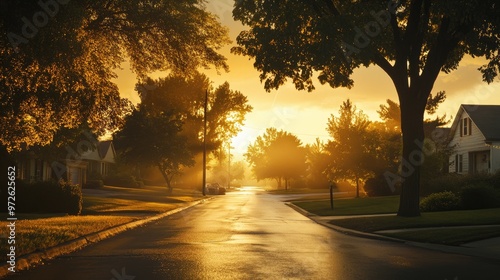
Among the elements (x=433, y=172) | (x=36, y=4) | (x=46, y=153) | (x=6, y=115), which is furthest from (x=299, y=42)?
(x=46, y=153)

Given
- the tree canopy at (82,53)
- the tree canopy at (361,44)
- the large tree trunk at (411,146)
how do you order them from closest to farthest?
1. the tree canopy at (82,53)
2. the tree canopy at (361,44)
3. the large tree trunk at (411,146)

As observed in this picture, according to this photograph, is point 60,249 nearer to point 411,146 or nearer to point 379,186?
point 411,146

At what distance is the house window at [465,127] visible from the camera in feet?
167

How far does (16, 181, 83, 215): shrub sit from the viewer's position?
28.3 metres

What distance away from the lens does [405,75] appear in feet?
77.8

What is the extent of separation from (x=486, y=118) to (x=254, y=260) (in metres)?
42.7

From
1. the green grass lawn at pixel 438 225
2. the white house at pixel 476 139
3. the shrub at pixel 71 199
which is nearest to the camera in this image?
the green grass lawn at pixel 438 225

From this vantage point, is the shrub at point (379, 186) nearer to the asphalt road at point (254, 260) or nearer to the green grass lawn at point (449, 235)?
the green grass lawn at point (449, 235)

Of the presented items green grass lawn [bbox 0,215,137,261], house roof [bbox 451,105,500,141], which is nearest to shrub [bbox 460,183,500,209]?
house roof [bbox 451,105,500,141]

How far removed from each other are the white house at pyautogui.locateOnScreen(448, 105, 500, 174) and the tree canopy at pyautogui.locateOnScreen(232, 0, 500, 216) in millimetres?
24484

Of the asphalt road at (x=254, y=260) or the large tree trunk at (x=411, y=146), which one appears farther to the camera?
the large tree trunk at (x=411, y=146)

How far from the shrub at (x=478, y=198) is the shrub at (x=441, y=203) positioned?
45 centimetres

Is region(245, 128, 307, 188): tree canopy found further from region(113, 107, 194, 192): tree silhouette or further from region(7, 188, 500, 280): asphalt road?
region(7, 188, 500, 280): asphalt road

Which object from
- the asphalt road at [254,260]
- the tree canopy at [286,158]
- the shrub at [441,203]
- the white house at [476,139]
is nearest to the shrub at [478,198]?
the shrub at [441,203]
